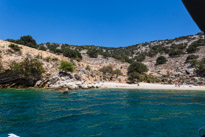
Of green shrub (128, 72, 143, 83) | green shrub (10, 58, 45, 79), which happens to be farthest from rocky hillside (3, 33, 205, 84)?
green shrub (10, 58, 45, 79)

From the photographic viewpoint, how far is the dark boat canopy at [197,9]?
1.53 meters

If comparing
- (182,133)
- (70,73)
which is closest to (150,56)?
(70,73)

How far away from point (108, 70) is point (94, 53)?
30037 millimetres

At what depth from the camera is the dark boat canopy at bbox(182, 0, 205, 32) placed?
153 cm

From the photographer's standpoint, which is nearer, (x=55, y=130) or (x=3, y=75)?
(x=55, y=130)

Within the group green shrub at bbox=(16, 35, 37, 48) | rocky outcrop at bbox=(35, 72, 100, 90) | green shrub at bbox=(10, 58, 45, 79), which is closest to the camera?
green shrub at bbox=(10, 58, 45, 79)

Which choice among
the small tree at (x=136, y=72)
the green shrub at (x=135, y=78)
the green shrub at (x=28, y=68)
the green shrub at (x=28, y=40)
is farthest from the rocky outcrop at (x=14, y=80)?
the green shrub at (x=28, y=40)

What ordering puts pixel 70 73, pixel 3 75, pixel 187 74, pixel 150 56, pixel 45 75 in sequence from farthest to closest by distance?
pixel 150 56
pixel 187 74
pixel 70 73
pixel 45 75
pixel 3 75

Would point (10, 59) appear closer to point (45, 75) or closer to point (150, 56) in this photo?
point (45, 75)

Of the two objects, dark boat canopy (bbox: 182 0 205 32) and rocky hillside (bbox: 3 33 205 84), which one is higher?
rocky hillside (bbox: 3 33 205 84)

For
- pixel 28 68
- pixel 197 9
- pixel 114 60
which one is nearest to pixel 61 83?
pixel 28 68

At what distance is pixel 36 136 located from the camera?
5.41m

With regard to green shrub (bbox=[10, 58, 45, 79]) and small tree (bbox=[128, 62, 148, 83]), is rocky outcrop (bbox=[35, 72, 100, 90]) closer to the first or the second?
green shrub (bbox=[10, 58, 45, 79])

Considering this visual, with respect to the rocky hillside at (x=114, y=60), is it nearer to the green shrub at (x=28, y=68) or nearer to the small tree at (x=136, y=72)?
the small tree at (x=136, y=72)
